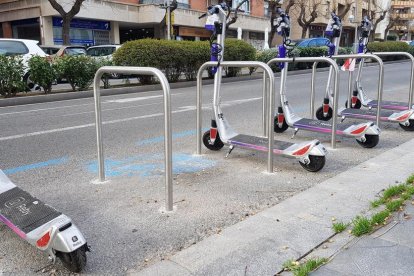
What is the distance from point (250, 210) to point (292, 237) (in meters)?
0.65

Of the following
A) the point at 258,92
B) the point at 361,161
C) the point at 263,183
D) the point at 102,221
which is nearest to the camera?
the point at 102,221

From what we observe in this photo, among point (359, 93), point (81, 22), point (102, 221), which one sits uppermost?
point (81, 22)

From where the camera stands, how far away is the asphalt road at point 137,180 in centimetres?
314

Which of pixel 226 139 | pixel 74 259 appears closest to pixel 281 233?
pixel 74 259

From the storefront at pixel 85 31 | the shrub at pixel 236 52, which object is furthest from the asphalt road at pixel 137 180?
the storefront at pixel 85 31

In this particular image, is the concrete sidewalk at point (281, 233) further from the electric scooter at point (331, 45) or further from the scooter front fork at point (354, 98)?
the scooter front fork at point (354, 98)

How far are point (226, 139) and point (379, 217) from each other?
7.62 ft

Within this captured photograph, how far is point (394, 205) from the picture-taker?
11.9 ft

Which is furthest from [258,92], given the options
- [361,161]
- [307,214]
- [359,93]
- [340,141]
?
[307,214]

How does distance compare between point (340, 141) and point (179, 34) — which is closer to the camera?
point (340, 141)

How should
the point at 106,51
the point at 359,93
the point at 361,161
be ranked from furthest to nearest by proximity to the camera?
the point at 106,51, the point at 359,93, the point at 361,161

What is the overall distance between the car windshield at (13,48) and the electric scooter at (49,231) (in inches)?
468

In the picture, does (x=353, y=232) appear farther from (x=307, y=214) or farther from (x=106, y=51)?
(x=106, y=51)

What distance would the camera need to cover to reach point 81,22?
99.9 ft
